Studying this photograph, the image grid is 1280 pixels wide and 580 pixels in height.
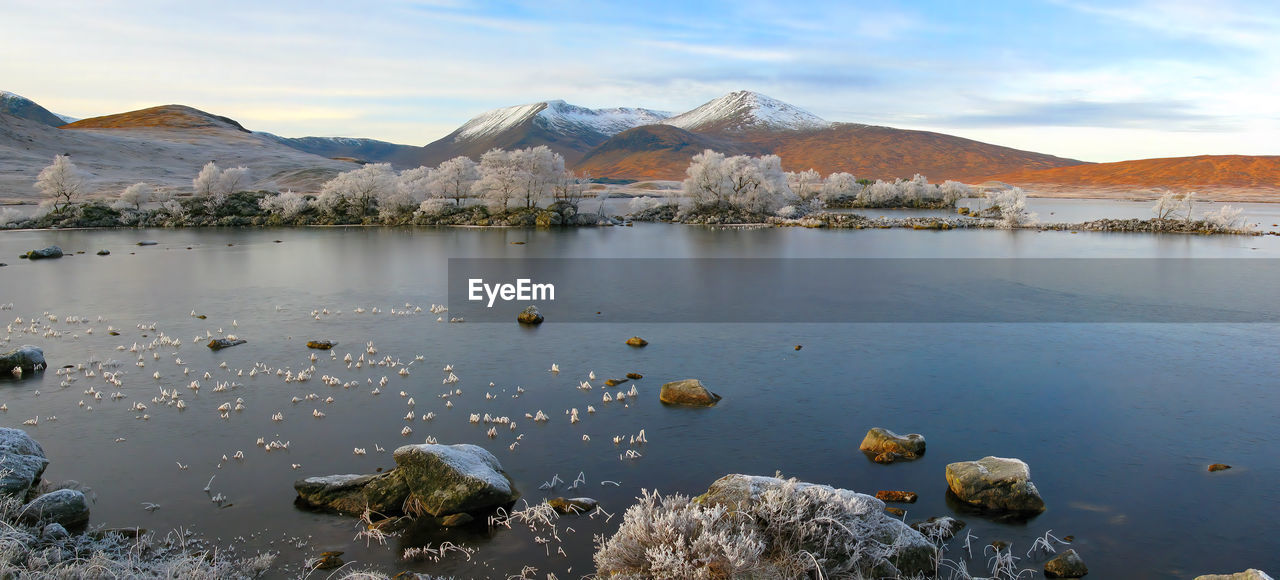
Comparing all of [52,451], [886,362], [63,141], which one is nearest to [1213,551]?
→ [886,362]

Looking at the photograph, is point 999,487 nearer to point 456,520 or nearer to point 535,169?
point 456,520

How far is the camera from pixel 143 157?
10569cm

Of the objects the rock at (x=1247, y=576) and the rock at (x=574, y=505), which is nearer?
the rock at (x=1247, y=576)

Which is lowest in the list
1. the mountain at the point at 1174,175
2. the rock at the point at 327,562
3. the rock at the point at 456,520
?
the rock at the point at 327,562

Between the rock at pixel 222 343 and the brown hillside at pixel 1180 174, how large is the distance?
160005mm

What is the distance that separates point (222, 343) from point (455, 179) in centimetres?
5114

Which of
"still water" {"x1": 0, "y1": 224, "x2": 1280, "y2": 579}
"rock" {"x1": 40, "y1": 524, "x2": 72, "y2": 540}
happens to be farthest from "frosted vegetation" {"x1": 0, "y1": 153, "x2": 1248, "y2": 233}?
"rock" {"x1": 40, "y1": 524, "x2": 72, "y2": 540}

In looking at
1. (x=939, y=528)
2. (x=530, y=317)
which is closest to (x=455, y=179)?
(x=530, y=317)

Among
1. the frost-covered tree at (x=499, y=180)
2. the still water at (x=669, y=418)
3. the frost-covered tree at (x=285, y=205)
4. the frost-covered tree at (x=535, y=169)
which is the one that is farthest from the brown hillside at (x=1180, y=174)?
the still water at (x=669, y=418)

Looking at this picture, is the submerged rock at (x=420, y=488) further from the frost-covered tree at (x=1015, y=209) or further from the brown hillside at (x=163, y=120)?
the brown hillside at (x=163, y=120)

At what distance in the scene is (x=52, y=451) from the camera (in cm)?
995

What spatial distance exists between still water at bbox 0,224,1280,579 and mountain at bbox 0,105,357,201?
73291mm

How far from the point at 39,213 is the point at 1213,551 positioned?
74.6 meters

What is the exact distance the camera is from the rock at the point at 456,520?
793 centimetres
